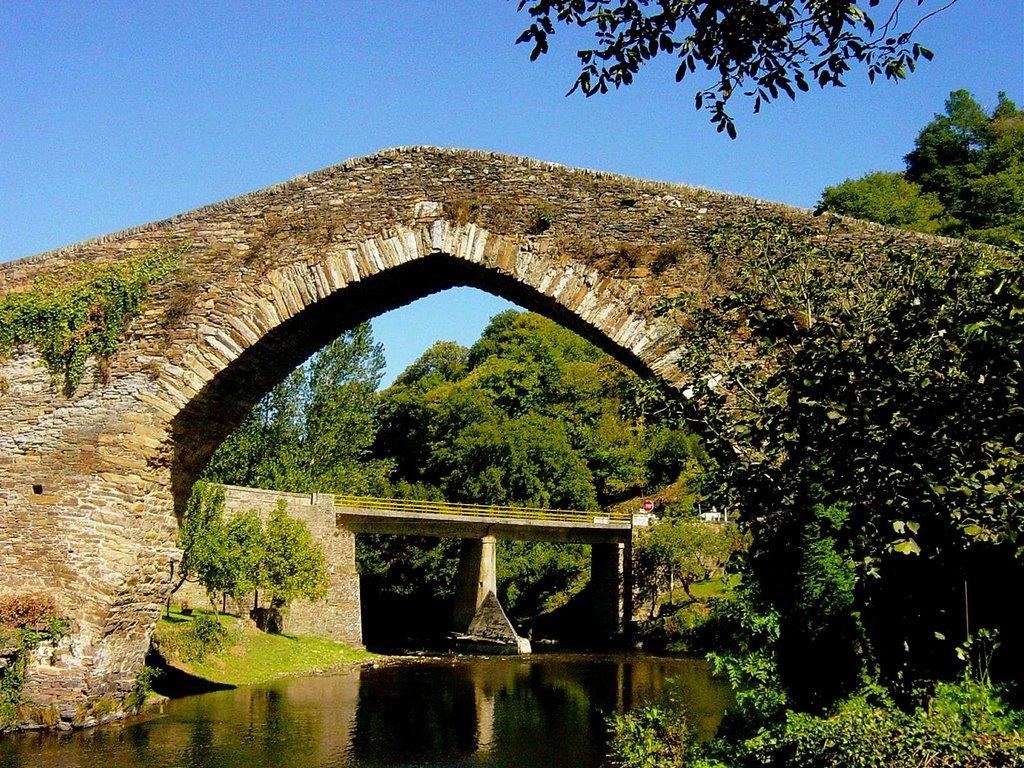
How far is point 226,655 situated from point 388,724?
A: 19.5ft

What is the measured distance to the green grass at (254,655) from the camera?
52.2ft

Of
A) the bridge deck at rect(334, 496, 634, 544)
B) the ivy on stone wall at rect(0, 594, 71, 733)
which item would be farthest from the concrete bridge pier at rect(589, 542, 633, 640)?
the ivy on stone wall at rect(0, 594, 71, 733)

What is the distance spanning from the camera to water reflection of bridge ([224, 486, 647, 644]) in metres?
24.2

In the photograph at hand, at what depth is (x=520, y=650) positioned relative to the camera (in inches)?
955

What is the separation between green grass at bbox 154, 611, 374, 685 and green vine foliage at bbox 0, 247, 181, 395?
6098 mm

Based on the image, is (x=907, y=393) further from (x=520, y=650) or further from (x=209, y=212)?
(x=520, y=650)

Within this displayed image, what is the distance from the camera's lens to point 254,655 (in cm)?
1889

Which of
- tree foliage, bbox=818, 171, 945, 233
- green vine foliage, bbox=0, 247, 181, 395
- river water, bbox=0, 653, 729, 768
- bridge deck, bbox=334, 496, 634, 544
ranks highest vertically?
tree foliage, bbox=818, 171, 945, 233

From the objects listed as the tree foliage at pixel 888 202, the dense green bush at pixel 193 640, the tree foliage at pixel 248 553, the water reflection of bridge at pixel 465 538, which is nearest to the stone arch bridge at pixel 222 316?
the dense green bush at pixel 193 640

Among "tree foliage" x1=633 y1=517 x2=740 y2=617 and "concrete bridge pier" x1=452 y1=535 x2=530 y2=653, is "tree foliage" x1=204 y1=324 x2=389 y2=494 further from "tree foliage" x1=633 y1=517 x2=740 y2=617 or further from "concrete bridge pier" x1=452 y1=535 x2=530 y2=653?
"tree foliage" x1=633 y1=517 x2=740 y2=617

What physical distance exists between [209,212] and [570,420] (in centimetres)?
2828

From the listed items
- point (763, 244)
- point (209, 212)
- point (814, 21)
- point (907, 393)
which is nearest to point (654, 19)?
point (814, 21)

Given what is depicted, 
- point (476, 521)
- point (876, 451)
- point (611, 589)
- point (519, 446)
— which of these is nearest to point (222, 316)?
point (876, 451)

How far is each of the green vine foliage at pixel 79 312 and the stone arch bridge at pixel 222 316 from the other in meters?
0.13
